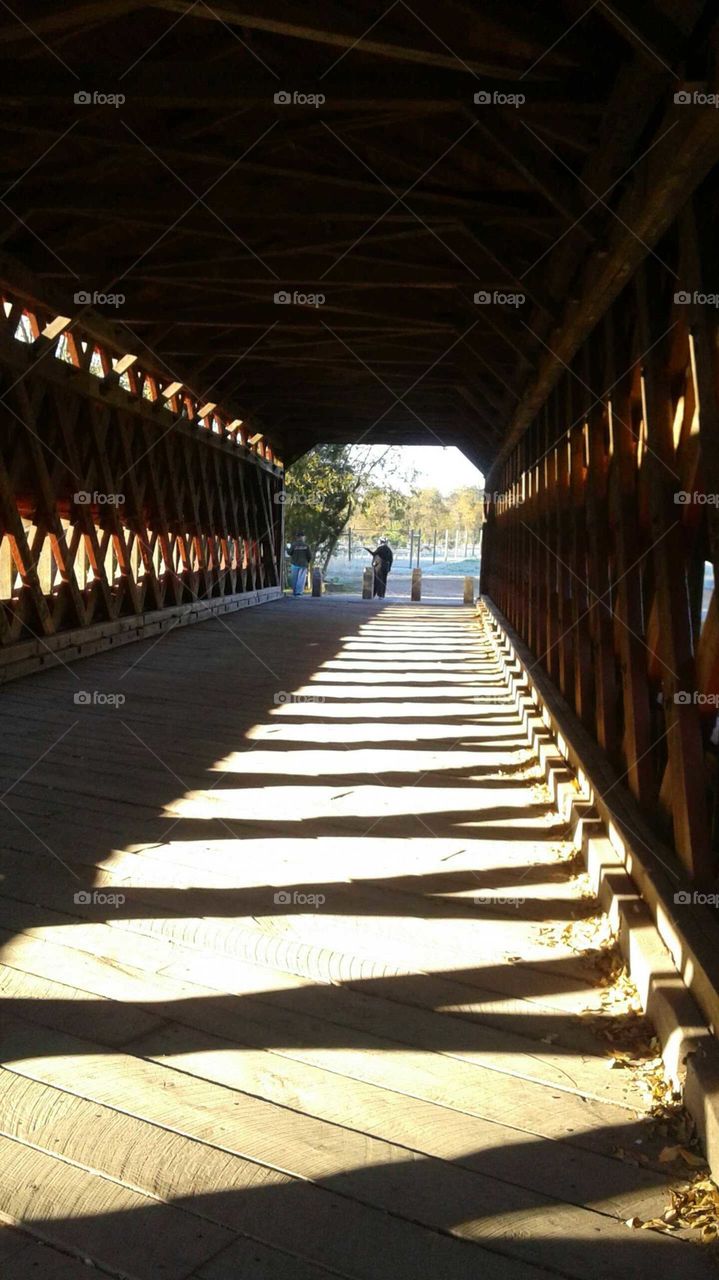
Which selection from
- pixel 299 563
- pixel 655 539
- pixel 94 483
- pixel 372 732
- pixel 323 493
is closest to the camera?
pixel 655 539

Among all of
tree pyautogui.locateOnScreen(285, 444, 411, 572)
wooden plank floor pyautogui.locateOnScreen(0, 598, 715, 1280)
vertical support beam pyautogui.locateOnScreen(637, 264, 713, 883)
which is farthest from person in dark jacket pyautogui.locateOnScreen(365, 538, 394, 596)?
vertical support beam pyautogui.locateOnScreen(637, 264, 713, 883)

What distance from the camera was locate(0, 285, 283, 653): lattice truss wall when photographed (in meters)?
7.95

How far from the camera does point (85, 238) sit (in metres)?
7.52

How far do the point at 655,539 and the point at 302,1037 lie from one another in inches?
71.8

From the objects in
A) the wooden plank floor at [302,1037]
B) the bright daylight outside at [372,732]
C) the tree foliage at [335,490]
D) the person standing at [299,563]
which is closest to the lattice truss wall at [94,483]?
the bright daylight outside at [372,732]

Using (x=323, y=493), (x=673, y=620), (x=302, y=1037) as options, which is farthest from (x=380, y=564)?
(x=302, y=1037)

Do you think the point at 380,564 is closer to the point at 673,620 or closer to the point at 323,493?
the point at 323,493

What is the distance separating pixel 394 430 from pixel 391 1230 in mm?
18560

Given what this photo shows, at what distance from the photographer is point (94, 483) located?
Answer: 979 cm

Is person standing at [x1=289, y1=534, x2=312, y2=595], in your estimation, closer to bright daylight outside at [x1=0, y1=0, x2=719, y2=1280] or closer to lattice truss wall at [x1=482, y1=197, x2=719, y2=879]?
bright daylight outside at [x1=0, y1=0, x2=719, y2=1280]

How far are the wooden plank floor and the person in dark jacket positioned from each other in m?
18.8

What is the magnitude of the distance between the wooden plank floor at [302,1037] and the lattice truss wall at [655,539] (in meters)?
0.54

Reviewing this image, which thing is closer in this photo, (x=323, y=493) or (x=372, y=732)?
(x=372, y=732)

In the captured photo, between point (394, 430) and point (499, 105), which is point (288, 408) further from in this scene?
point (499, 105)
